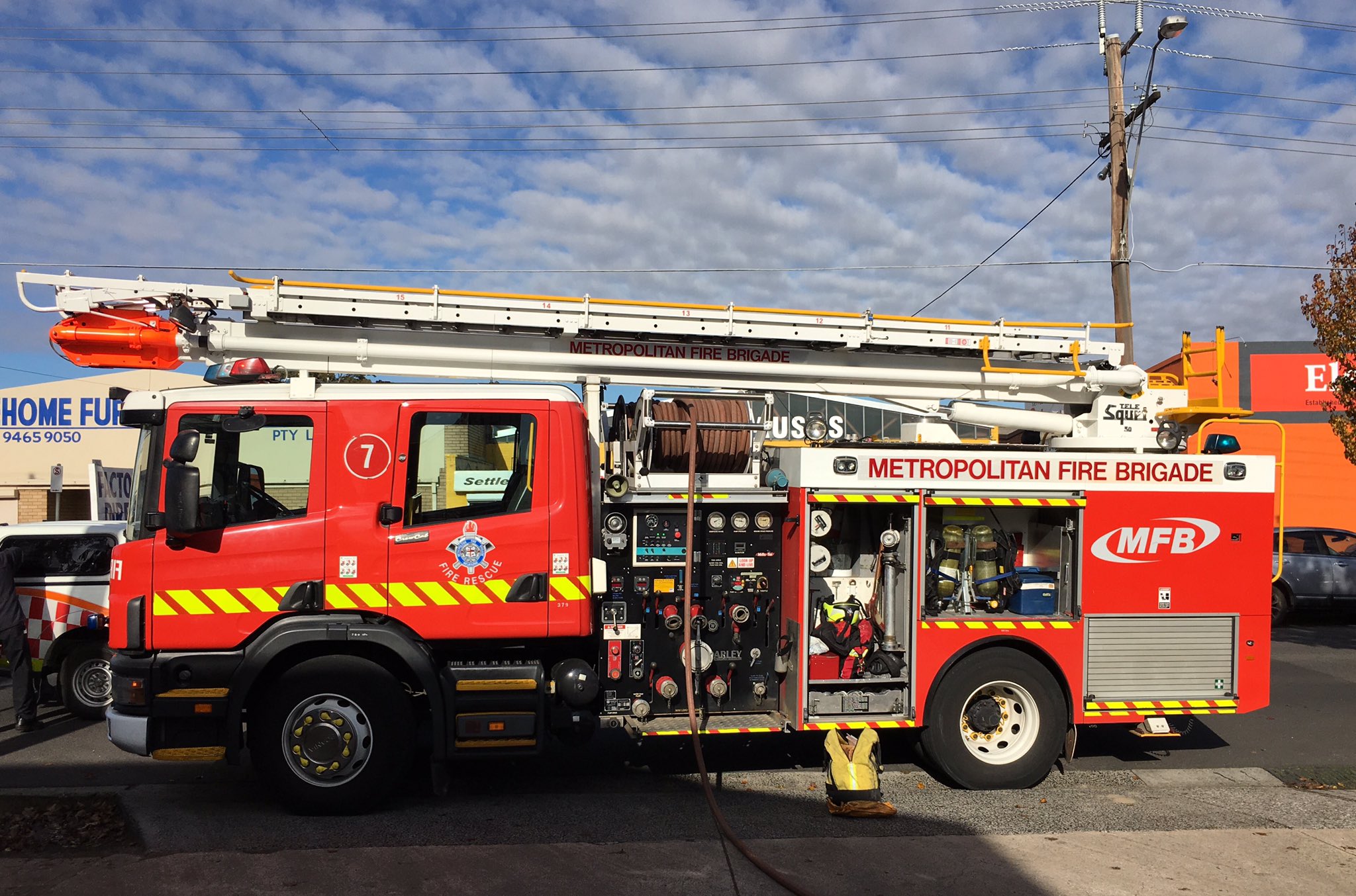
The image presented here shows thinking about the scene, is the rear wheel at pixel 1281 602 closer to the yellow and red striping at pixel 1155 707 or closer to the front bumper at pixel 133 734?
the yellow and red striping at pixel 1155 707

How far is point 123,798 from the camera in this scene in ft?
21.1

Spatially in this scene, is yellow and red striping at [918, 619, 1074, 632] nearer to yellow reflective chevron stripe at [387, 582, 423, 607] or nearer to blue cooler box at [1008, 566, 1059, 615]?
blue cooler box at [1008, 566, 1059, 615]

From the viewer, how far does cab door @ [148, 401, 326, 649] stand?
19.2 ft

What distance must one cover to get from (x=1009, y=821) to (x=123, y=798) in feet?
19.5

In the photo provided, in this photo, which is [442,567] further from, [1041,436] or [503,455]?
[1041,436]

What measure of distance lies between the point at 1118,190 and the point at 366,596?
12796 millimetres

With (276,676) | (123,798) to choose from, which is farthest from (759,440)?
(123,798)

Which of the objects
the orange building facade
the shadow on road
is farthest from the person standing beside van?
the orange building facade

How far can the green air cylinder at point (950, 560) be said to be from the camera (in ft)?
→ 23.1

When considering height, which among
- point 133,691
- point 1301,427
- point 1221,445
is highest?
point 1301,427

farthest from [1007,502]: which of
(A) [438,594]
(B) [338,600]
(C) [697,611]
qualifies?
(B) [338,600]

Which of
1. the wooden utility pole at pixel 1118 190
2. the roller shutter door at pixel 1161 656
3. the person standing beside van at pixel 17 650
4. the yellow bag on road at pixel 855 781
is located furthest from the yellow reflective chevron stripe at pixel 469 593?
the wooden utility pole at pixel 1118 190

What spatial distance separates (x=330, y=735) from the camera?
5.91 m

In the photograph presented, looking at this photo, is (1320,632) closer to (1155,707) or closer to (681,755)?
(1155,707)
